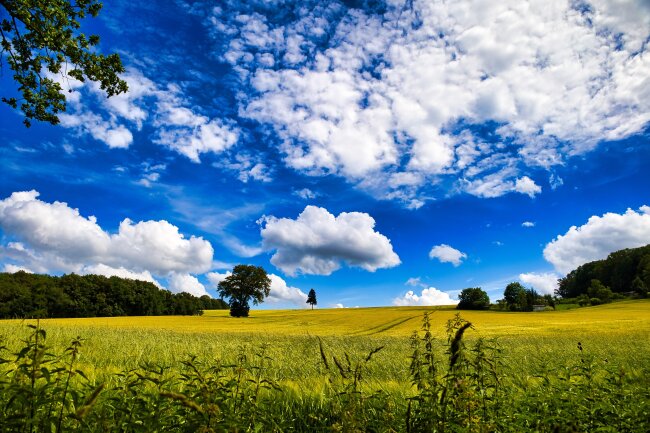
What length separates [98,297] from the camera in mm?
90438

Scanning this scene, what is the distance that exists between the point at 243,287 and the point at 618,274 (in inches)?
4788

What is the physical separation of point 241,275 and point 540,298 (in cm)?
7973

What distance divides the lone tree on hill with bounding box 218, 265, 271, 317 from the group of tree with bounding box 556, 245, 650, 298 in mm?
88209

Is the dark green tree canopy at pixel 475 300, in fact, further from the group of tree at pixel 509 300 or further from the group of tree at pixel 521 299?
the group of tree at pixel 521 299

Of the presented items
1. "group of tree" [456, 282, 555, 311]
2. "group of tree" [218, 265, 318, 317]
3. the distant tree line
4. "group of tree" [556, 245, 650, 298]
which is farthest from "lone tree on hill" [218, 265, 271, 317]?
"group of tree" [556, 245, 650, 298]

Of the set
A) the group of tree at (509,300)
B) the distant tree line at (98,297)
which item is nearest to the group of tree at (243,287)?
the distant tree line at (98,297)

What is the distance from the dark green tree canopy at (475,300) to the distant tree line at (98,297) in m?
72.4

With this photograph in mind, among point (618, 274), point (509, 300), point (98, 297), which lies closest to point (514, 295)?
point (509, 300)

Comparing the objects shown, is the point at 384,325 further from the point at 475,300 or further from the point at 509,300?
the point at 509,300

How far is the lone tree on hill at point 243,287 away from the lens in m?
89.9

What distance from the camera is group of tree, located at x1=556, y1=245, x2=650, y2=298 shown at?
10800 cm

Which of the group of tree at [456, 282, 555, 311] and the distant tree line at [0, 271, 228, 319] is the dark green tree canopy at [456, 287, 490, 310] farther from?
the distant tree line at [0, 271, 228, 319]

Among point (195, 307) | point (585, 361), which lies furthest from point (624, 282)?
point (585, 361)

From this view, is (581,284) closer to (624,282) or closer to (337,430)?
(624,282)
